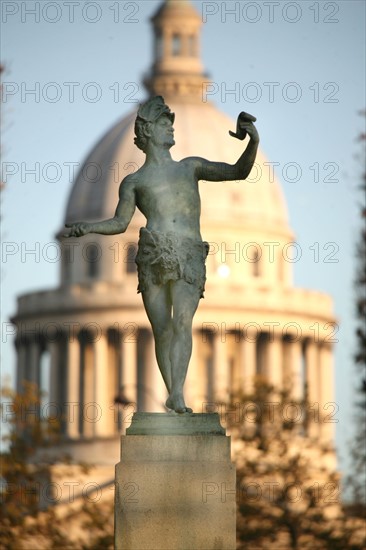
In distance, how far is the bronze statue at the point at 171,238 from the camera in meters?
22.8

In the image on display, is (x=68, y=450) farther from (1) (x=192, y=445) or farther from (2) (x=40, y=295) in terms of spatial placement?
(1) (x=192, y=445)

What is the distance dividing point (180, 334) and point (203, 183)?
13874 cm

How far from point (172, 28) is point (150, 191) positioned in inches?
6003

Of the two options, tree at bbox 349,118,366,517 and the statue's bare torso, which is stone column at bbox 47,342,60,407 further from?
the statue's bare torso

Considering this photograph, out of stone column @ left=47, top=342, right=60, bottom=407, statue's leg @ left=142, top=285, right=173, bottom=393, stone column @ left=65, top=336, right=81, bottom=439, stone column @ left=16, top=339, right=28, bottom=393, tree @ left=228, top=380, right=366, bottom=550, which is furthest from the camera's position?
stone column @ left=16, top=339, right=28, bottom=393

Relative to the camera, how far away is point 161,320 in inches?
906

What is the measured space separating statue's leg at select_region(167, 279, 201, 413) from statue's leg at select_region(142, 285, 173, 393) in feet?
0.39

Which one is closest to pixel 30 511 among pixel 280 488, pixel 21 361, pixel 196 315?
pixel 280 488

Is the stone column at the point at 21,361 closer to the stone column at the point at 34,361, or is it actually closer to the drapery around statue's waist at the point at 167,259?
the stone column at the point at 34,361

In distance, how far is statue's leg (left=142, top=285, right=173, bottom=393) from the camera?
22.9 metres

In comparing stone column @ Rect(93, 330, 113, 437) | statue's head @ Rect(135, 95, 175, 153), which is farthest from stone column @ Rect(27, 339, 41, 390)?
statue's head @ Rect(135, 95, 175, 153)

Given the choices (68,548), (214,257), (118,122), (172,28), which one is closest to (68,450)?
(214,257)

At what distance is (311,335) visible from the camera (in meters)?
158

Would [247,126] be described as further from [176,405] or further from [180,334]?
[176,405]
